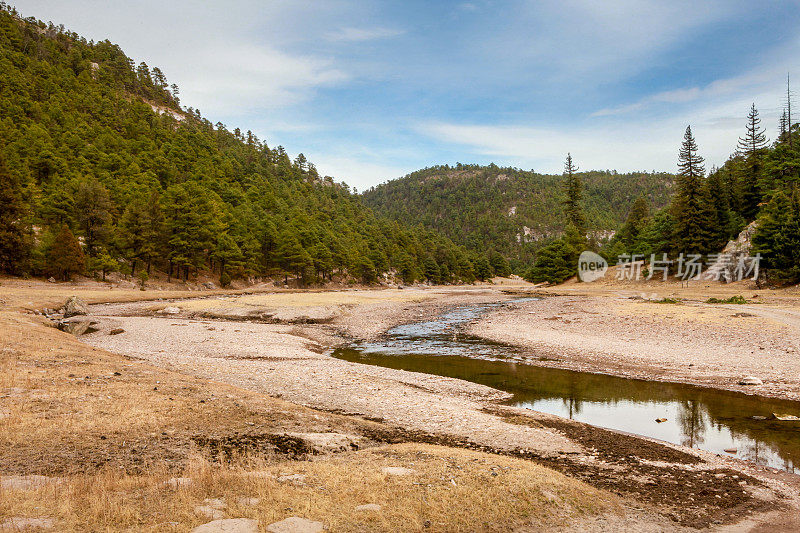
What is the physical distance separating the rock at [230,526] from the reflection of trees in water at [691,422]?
1285 centimetres

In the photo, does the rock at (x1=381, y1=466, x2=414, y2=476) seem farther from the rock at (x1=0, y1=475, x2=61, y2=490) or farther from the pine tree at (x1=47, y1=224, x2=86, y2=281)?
the pine tree at (x1=47, y1=224, x2=86, y2=281)

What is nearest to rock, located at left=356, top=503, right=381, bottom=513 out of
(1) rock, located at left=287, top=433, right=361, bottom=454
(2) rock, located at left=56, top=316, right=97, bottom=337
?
(1) rock, located at left=287, top=433, right=361, bottom=454

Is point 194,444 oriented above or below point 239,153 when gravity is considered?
below

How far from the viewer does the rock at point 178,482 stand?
7.01 m

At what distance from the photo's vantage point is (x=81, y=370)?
15078 mm

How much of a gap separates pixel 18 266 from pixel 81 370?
53572mm

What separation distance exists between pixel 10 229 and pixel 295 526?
6642 centimetres

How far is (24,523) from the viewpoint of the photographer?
17.0ft

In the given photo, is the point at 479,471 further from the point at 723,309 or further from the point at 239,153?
the point at 239,153

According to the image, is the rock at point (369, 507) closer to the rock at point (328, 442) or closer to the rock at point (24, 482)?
the rock at point (328, 442)

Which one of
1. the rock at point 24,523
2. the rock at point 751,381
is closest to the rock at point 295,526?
the rock at point 24,523

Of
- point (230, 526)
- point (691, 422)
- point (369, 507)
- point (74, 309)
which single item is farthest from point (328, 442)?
point (74, 309)

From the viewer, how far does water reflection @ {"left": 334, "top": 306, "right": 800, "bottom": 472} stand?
12578mm

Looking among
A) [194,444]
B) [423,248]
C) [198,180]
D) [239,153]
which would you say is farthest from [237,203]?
[194,444]
